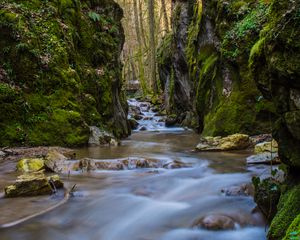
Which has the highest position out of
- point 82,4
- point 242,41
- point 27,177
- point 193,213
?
point 82,4

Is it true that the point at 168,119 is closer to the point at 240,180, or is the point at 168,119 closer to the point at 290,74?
the point at 240,180

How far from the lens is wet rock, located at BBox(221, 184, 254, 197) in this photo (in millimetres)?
5870

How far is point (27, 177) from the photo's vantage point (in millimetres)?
6520

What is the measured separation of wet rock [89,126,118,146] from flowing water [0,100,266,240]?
4.32 metres

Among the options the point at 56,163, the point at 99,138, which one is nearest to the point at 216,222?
the point at 56,163

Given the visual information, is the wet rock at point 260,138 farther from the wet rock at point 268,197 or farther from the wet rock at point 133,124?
the wet rock at point 133,124

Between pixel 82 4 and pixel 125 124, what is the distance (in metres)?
5.05

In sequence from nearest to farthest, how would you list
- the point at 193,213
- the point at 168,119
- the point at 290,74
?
the point at 290,74 < the point at 193,213 < the point at 168,119

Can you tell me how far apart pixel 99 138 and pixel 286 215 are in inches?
354

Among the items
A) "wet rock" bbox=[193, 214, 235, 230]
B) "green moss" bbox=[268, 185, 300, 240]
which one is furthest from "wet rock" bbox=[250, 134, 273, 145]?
"green moss" bbox=[268, 185, 300, 240]

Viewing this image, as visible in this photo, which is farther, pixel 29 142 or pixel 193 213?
pixel 29 142

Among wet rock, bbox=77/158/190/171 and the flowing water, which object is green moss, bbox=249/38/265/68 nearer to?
the flowing water

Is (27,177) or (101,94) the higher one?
(101,94)

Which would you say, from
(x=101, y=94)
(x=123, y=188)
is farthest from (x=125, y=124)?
(x=123, y=188)
